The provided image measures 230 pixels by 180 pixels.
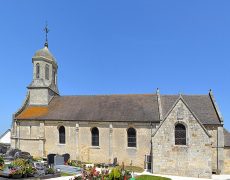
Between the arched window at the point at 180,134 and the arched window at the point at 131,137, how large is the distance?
619 centimetres

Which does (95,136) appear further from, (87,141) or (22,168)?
(22,168)

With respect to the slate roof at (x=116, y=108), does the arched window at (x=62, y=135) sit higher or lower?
lower

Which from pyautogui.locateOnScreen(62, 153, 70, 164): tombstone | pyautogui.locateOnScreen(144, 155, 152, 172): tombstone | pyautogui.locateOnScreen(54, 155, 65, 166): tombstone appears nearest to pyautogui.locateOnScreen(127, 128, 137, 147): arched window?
pyautogui.locateOnScreen(144, 155, 152, 172): tombstone

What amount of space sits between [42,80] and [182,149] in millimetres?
21505

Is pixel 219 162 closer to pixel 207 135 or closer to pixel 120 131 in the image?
pixel 207 135

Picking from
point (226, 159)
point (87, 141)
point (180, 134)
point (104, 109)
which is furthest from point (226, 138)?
point (87, 141)

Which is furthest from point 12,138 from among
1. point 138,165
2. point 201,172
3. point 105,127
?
point 201,172

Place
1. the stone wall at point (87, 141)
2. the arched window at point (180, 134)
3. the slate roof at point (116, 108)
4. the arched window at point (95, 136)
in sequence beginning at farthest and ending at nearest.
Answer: the arched window at point (95, 136)
the slate roof at point (116, 108)
the stone wall at point (87, 141)
the arched window at point (180, 134)

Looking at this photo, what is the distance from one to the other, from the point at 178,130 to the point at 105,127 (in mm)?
9162

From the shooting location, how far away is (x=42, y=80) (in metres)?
36.6

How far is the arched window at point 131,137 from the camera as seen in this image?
29922 millimetres

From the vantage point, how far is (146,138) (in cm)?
2925

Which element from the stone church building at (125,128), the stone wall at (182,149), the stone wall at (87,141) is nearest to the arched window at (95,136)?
the stone church building at (125,128)

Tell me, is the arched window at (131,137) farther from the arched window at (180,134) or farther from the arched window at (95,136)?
the arched window at (180,134)
